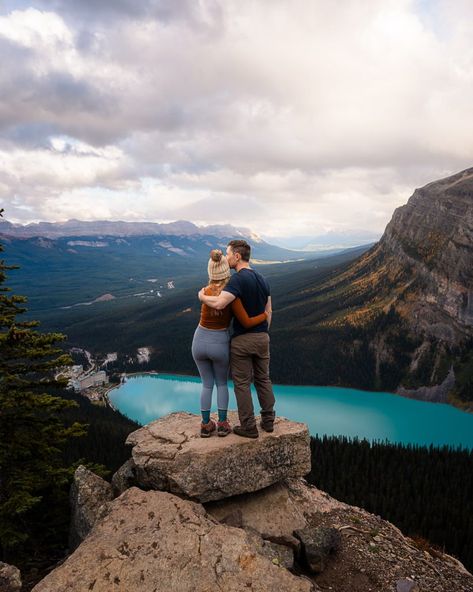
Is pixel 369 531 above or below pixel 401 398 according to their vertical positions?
above

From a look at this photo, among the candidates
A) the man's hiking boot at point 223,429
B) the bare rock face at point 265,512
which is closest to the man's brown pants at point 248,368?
the man's hiking boot at point 223,429

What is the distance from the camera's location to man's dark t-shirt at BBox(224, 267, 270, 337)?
12617 millimetres

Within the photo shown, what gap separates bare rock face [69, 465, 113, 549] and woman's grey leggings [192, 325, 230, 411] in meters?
4.88

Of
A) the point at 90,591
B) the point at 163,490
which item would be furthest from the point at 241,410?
the point at 90,591

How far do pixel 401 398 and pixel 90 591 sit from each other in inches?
7344

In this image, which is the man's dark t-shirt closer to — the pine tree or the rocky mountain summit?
the rocky mountain summit

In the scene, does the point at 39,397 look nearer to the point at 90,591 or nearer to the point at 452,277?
the point at 90,591

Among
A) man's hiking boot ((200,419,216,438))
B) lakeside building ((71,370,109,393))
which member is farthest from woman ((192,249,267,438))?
lakeside building ((71,370,109,393))

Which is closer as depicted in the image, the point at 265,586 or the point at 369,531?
the point at 265,586

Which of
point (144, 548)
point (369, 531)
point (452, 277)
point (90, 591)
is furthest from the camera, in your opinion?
point (452, 277)

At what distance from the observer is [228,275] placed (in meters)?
13.4

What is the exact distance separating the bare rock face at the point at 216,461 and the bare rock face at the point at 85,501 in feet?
4.98

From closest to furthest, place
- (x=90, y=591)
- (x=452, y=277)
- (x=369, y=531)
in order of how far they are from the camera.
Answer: (x=90, y=591)
(x=369, y=531)
(x=452, y=277)

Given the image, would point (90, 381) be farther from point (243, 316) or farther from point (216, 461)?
point (243, 316)
